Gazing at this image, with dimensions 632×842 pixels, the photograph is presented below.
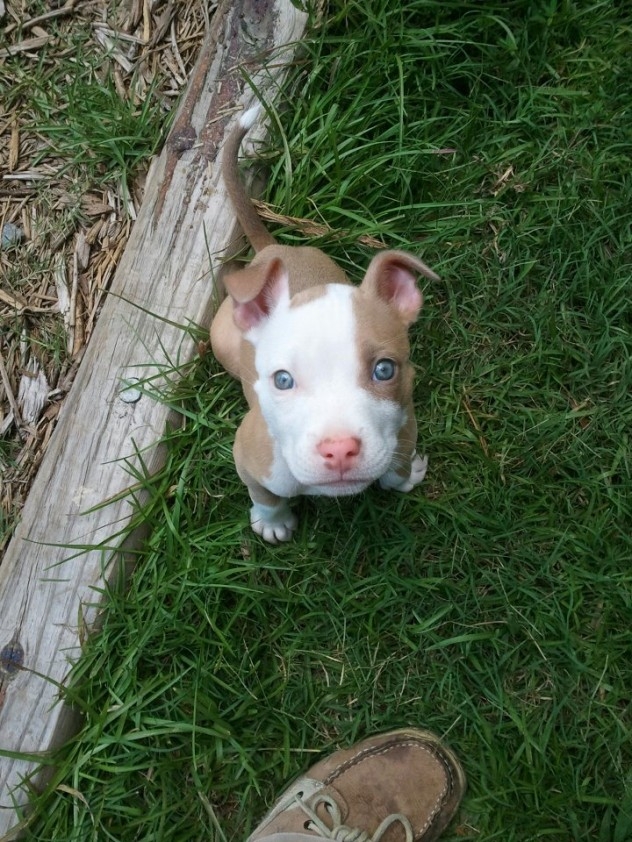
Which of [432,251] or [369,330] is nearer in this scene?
[369,330]

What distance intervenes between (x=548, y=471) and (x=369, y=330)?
143cm

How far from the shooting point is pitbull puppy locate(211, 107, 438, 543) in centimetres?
214

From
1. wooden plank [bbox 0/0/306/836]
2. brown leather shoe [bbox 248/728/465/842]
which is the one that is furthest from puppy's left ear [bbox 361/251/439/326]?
brown leather shoe [bbox 248/728/465/842]

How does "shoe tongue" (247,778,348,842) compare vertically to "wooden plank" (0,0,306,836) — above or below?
below

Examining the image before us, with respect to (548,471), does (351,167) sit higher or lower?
higher

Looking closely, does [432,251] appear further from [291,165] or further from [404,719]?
[404,719]

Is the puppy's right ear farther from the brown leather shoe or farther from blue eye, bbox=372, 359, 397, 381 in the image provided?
the brown leather shoe

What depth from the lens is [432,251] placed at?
3.48 metres

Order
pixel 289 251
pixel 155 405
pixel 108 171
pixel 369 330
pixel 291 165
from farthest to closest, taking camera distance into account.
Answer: pixel 108 171 < pixel 291 165 < pixel 155 405 < pixel 289 251 < pixel 369 330

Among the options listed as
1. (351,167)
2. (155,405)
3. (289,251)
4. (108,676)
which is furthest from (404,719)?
(351,167)

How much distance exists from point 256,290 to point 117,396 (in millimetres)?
1079

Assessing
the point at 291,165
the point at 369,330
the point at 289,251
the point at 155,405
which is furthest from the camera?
the point at 291,165

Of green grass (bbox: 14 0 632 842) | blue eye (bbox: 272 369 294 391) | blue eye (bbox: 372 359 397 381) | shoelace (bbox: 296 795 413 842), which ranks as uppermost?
blue eye (bbox: 272 369 294 391)

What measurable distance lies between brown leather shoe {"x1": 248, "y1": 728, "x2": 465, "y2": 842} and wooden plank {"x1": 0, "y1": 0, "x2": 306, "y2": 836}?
0.99 m
